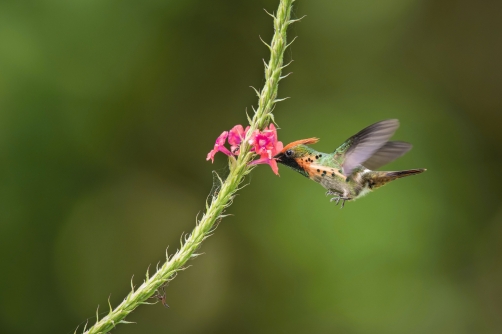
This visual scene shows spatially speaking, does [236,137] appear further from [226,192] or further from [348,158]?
[348,158]

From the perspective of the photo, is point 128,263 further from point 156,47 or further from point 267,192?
point 156,47

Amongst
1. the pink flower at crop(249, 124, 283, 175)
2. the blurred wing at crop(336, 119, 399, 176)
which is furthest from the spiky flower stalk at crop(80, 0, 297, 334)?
the blurred wing at crop(336, 119, 399, 176)

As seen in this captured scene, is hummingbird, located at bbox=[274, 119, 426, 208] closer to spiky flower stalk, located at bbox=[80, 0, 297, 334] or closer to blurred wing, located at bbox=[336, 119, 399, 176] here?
blurred wing, located at bbox=[336, 119, 399, 176]

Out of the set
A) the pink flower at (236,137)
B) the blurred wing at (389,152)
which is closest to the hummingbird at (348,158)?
the blurred wing at (389,152)

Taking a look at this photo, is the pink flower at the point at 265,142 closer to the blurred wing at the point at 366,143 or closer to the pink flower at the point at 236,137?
the pink flower at the point at 236,137

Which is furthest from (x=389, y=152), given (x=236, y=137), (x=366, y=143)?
(x=236, y=137)

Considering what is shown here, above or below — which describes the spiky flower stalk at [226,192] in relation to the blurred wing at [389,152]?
below
